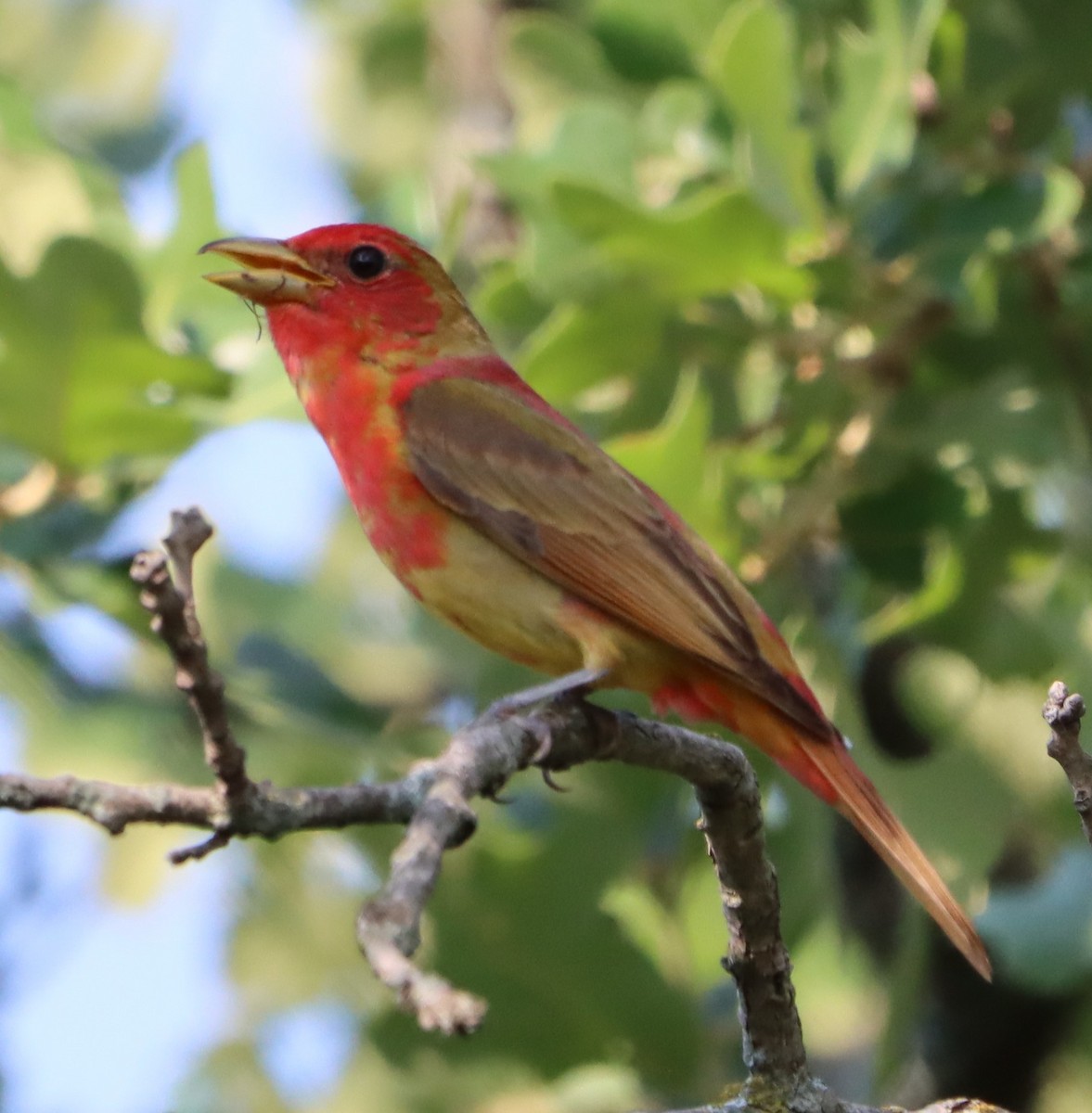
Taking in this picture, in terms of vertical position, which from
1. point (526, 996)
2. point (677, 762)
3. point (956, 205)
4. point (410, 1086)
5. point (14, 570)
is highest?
point (956, 205)

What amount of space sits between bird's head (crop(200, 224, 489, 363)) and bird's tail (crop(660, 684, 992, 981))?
1.10m

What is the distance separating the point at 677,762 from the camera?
276 centimetres

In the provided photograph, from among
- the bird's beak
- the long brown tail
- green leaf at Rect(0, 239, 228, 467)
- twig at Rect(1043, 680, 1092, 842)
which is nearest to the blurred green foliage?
green leaf at Rect(0, 239, 228, 467)

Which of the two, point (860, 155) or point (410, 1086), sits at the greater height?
point (860, 155)

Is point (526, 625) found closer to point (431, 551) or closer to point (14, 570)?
point (431, 551)

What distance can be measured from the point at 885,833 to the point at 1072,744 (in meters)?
1.26

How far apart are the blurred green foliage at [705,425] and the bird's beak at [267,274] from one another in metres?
0.11

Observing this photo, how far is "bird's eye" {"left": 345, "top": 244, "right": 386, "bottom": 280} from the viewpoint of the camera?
13.7 feet

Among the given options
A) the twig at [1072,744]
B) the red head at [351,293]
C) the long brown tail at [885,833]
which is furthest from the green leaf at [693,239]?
the twig at [1072,744]

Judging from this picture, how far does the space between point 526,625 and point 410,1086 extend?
5.70 ft

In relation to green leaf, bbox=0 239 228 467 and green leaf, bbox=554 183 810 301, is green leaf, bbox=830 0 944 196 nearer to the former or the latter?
green leaf, bbox=554 183 810 301

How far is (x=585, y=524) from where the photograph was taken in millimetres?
3648

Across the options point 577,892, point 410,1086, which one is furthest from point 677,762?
point 410,1086

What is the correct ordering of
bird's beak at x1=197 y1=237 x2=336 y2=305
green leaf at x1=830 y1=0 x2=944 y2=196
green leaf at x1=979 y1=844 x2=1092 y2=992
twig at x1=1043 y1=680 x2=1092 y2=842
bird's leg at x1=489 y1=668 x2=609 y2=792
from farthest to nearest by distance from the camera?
green leaf at x1=979 y1=844 x2=1092 y2=992, bird's beak at x1=197 y1=237 x2=336 y2=305, green leaf at x1=830 y1=0 x2=944 y2=196, bird's leg at x1=489 y1=668 x2=609 y2=792, twig at x1=1043 y1=680 x2=1092 y2=842
